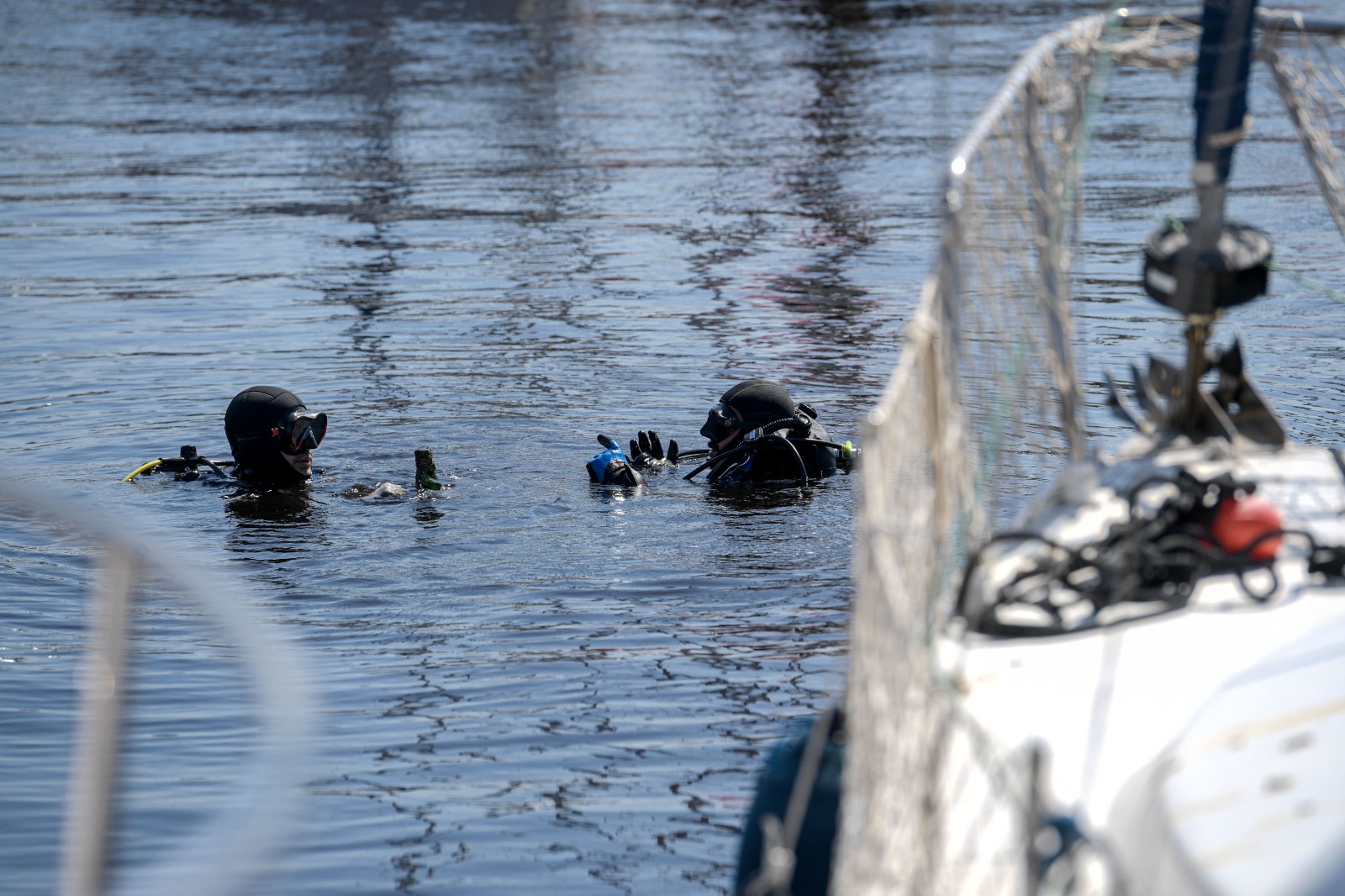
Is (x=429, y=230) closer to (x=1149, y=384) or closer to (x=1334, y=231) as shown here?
(x=1334, y=231)

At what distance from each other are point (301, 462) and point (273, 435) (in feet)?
0.75

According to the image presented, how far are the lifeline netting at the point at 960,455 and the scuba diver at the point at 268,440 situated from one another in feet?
16.1

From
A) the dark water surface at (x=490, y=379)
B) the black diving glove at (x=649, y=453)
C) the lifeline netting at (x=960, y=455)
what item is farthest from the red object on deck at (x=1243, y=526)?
the black diving glove at (x=649, y=453)

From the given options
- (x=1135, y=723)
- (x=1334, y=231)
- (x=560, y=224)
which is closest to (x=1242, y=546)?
(x=1135, y=723)

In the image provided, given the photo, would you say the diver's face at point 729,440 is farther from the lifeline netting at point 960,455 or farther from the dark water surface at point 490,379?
the lifeline netting at point 960,455

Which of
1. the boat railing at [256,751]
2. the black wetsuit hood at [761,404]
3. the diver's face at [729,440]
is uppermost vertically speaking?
the boat railing at [256,751]

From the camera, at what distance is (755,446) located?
8.95 m

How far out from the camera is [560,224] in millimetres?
16781

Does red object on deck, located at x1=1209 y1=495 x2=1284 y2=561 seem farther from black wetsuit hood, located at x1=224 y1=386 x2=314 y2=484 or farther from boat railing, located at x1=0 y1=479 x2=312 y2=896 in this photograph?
black wetsuit hood, located at x1=224 y1=386 x2=314 y2=484

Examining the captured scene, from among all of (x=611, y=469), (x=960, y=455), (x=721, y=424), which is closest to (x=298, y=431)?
(x=611, y=469)

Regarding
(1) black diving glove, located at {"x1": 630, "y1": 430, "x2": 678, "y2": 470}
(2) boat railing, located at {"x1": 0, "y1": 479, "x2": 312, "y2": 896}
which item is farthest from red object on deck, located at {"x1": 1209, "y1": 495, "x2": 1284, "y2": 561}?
(1) black diving glove, located at {"x1": 630, "y1": 430, "x2": 678, "y2": 470}

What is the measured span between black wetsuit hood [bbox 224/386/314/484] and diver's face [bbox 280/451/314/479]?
0.06 feet

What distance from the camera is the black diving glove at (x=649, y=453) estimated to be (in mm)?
9359

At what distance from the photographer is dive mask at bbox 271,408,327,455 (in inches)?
359
